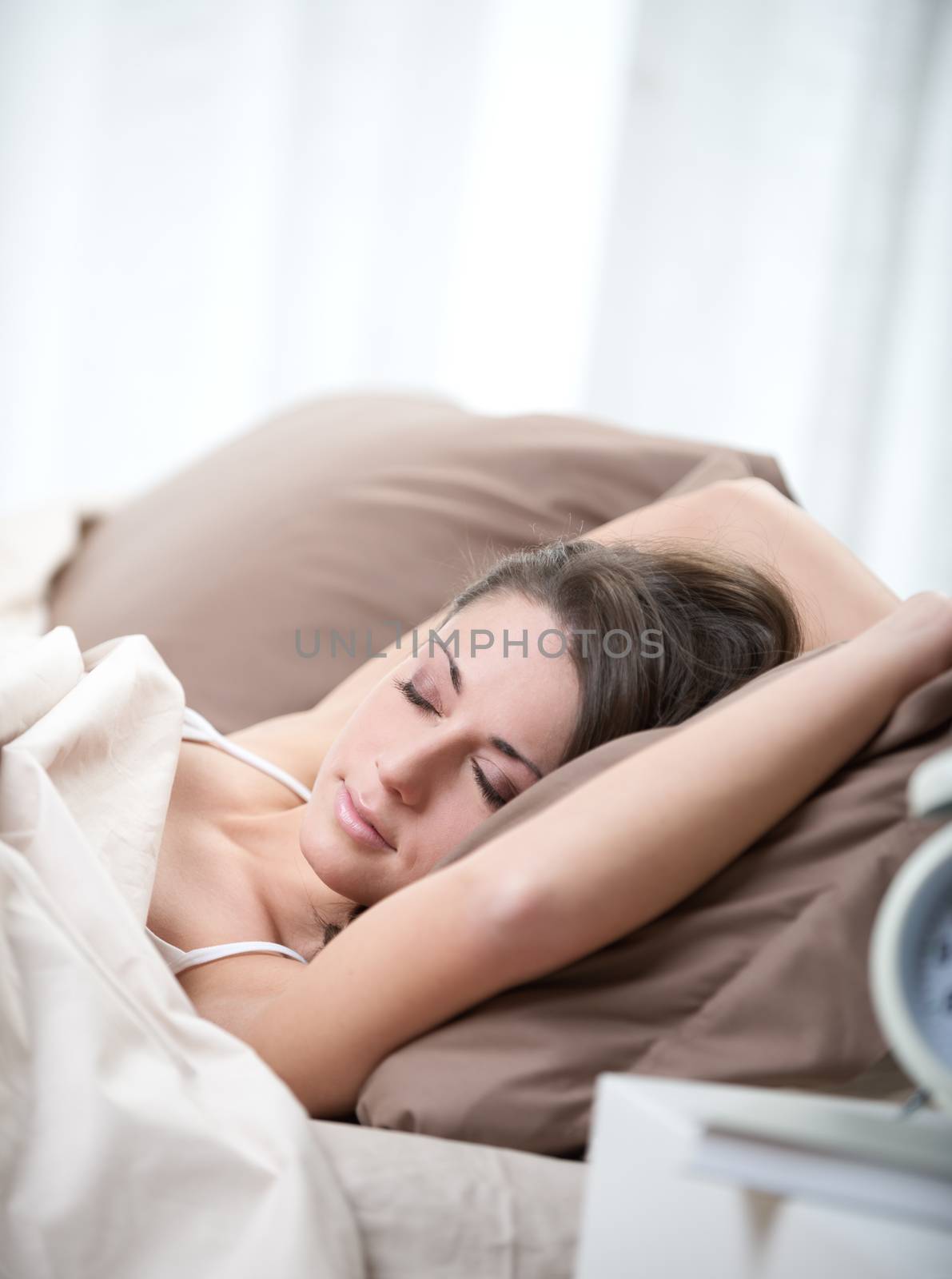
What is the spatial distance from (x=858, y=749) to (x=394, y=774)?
1.09ft

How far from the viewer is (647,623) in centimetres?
98

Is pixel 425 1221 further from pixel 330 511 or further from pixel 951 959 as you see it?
pixel 330 511

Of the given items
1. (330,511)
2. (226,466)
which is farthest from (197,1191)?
(226,466)

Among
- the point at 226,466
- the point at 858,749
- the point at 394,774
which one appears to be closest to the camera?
the point at 858,749

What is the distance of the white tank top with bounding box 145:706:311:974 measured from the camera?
34.4 inches

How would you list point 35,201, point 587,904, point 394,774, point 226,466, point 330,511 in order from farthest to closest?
1. point 35,201
2. point 226,466
3. point 330,511
4. point 394,774
5. point 587,904

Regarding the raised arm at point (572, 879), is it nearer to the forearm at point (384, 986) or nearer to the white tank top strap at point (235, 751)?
the forearm at point (384, 986)

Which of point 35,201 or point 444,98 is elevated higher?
point 444,98

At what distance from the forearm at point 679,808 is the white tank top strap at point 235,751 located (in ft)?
1.51

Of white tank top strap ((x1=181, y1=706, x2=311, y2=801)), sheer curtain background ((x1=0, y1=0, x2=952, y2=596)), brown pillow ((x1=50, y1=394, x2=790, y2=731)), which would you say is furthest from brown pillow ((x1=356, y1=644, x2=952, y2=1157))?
sheer curtain background ((x1=0, y1=0, x2=952, y2=596))

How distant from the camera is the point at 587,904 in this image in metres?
0.64

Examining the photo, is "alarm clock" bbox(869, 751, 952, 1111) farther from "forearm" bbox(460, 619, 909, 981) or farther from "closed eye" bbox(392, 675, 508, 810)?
"closed eye" bbox(392, 675, 508, 810)

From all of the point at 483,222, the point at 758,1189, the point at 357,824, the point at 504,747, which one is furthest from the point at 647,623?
the point at 483,222

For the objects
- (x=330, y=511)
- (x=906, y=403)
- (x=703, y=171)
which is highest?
(x=703, y=171)
